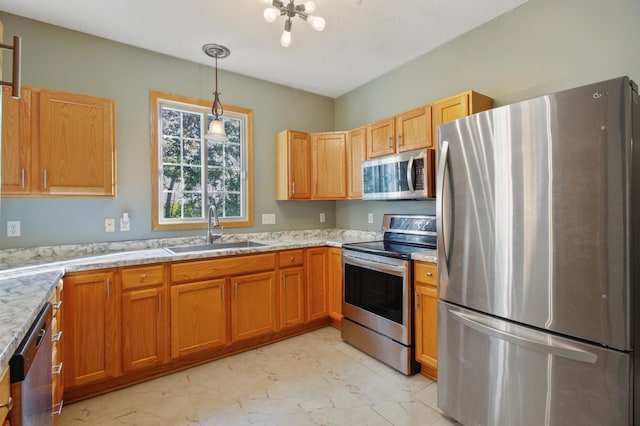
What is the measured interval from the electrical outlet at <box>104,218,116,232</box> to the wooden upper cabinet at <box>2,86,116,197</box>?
16.1 inches

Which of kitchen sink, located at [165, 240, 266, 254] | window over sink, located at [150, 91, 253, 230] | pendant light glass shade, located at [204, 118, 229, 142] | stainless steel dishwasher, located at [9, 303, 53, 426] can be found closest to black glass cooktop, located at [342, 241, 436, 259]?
kitchen sink, located at [165, 240, 266, 254]

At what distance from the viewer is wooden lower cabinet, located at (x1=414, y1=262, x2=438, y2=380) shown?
86.7 inches

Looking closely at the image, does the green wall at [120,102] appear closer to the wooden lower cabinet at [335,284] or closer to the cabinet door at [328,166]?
the cabinet door at [328,166]

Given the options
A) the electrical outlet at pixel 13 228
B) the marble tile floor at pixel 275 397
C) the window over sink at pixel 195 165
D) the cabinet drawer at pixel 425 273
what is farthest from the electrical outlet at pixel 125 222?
the cabinet drawer at pixel 425 273

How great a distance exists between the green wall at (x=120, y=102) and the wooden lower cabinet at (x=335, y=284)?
887mm

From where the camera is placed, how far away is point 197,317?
2.47 m

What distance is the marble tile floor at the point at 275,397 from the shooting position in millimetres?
1898

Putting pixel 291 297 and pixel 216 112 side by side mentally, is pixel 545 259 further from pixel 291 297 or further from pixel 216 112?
pixel 216 112

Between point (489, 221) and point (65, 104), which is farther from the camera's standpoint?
point (65, 104)

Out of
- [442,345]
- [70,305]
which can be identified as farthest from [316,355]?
[70,305]

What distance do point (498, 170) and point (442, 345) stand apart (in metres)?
1.08

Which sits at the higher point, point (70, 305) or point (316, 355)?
point (70, 305)

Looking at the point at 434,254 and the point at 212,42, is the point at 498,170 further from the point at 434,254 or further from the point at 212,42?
the point at 212,42

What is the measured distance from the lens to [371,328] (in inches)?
103
